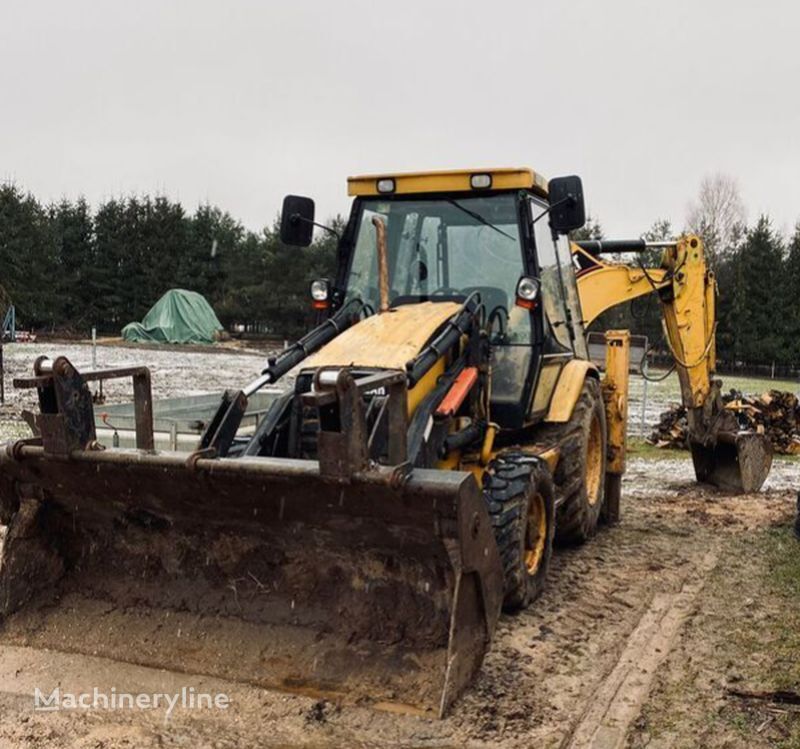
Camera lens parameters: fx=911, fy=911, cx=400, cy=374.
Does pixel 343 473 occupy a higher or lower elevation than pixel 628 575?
higher

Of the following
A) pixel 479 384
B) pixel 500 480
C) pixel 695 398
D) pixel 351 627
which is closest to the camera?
pixel 351 627

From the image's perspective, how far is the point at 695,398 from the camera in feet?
30.0

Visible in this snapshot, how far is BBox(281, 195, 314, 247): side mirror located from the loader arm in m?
2.76

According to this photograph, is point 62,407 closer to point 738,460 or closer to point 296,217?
point 296,217

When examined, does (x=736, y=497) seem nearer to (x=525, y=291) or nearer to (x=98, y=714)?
(x=525, y=291)

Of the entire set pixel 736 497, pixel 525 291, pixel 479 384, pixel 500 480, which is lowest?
pixel 736 497

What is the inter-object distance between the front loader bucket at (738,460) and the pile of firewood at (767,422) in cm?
333

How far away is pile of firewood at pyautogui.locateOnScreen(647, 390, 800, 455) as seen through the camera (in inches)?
525

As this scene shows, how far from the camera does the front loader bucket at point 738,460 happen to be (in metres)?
9.40

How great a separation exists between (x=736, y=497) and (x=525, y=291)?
4.78 metres

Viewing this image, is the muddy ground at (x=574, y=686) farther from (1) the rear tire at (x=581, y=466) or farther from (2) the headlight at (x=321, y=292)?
(2) the headlight at (x=321, y=292)

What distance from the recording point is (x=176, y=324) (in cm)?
3850

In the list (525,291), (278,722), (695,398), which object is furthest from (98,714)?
(695,398)

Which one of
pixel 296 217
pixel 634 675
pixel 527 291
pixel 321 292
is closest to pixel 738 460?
pixel 527 291
